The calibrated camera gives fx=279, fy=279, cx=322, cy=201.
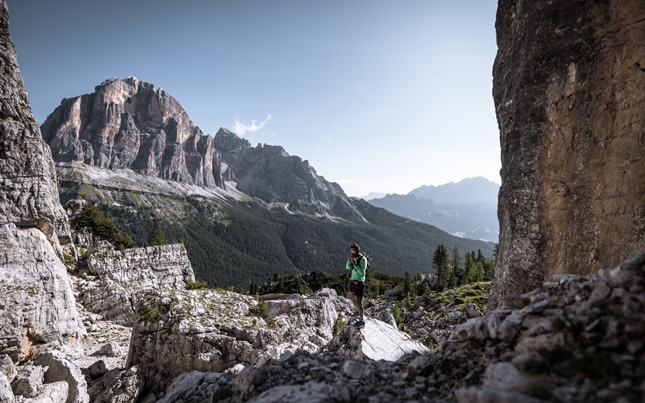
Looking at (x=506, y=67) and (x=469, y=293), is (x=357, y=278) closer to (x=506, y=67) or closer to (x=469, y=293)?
(x=506, y=67)

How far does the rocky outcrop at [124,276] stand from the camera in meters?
26.2

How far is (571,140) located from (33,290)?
1262 inches

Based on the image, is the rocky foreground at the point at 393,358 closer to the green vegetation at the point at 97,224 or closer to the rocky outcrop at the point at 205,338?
the rocky outcrop at the point at 205,338

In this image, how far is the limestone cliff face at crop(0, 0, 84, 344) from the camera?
18750 millimetres

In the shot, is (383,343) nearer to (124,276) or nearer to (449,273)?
(124,276)

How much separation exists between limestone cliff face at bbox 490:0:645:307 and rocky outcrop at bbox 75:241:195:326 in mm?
24463

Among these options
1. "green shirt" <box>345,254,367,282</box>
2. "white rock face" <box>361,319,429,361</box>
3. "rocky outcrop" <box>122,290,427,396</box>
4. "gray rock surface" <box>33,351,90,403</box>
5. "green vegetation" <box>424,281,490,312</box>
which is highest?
"green shirt" <box>345,254,367,282</box>

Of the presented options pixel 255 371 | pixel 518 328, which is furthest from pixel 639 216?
pixel 255 371

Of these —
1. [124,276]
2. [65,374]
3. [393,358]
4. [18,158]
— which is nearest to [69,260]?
[124,276]

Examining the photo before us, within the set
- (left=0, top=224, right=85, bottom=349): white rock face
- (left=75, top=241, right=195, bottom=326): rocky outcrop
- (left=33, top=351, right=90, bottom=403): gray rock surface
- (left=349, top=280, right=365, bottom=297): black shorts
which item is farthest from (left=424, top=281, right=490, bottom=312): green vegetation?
(left=0, top=224, right=85, bottom=349): white rock face

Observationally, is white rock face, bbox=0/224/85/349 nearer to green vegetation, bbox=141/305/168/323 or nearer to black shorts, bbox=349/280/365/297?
green vegetation, bbox=141/305/168/323

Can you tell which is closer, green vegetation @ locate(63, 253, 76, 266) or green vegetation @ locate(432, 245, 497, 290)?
green vegetation @ locate(63, 253, 76, 266)

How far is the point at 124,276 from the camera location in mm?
29625

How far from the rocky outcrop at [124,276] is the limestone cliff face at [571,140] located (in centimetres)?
2446
